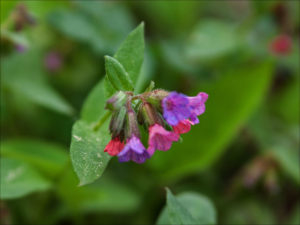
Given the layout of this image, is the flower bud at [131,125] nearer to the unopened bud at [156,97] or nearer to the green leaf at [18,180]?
the unopened bud at [156,97]

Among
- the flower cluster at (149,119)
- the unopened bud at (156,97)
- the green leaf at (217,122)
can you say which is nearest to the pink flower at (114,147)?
the flower cluster at (149,119)

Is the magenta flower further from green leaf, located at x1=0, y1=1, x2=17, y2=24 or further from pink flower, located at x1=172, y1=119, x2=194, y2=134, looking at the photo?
green leaf, located at x1=0, y1=1, x2=17, y2=24

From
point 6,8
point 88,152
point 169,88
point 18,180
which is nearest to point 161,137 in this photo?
point 88,152

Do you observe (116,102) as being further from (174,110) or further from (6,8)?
(6,8)

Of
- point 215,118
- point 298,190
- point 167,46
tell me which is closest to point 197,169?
point 215,118

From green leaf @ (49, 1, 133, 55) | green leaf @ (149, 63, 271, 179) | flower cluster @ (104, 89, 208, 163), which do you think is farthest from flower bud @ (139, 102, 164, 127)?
green leaf @ (49, 1, 133, 55)

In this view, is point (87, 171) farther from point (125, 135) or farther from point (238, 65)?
point (238, 65)
